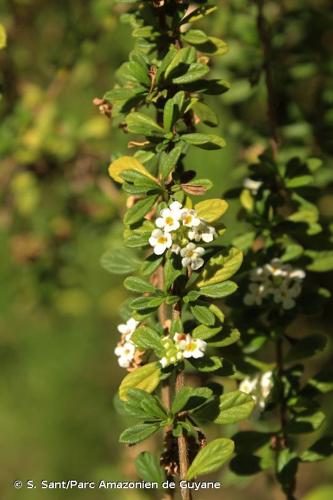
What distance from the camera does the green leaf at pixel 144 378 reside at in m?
1.01

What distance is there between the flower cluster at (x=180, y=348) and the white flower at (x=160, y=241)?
121mm

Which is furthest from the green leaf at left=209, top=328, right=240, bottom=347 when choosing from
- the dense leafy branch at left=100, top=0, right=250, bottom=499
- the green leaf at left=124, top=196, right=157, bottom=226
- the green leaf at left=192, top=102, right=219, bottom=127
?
the green leaf at left=192, top=102, right=219, bottom=127

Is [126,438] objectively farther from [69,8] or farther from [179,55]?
[69,8]

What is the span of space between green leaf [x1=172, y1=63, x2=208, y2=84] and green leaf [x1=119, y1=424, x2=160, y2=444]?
480 millimetres

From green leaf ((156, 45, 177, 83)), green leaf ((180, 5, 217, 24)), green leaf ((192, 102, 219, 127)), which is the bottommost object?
green leaf ((192, 102, 219, 127))

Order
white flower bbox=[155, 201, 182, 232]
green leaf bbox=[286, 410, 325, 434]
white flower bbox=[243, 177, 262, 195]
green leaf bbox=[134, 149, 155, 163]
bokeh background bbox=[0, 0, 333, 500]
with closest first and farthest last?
white flower bbox=[155, 201, 182, 232]
green leaf bbox=[134, 149, 155, 163]
green leaf bbox=[286, 410, 325, 434]
white flower bbox=[243, 177, 262, 195]
bokeh background bbox=[0, 0, 333, 500]

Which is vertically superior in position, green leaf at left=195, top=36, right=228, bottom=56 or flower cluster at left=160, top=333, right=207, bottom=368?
green leaf at left=195, top=36, right=228, bottom=56

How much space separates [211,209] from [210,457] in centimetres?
34

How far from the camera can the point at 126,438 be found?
37.5 inches

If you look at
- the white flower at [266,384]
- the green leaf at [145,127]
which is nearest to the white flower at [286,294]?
the white flower at [266,384]

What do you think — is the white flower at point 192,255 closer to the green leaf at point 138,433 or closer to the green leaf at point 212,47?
the green leaf at point 138,433

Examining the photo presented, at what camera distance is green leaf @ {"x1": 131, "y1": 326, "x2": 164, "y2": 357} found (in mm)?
960

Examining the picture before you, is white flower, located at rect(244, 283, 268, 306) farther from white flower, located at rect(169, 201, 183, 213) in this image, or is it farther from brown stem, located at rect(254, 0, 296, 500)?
white flower, located at rect(169, 201, 183, 213)

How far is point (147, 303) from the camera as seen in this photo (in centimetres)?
96
